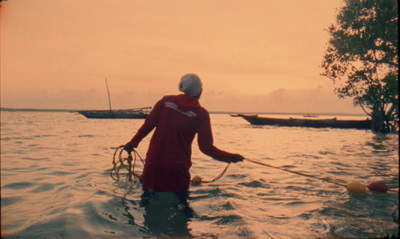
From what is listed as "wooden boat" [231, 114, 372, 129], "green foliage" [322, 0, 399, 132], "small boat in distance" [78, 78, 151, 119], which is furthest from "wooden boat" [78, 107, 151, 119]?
"green foliage" [322, 0, 399, 132]

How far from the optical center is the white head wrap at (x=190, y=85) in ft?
14.8

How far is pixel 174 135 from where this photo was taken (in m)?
4.39

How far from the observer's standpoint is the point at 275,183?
842 centimetres

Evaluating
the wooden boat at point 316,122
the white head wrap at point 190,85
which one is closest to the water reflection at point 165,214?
the white head wrap at point 190,85

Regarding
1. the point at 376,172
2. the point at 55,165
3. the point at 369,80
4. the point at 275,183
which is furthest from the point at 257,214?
the point at 369,80

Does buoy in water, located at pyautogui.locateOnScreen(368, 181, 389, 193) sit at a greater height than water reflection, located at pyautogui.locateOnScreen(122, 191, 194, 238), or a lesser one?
greater

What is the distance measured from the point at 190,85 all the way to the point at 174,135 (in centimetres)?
75

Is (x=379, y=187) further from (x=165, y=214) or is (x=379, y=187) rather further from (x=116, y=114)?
(x=116, y=114)

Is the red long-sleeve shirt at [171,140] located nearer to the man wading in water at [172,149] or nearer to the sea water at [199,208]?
the man wading in water at [172,149]

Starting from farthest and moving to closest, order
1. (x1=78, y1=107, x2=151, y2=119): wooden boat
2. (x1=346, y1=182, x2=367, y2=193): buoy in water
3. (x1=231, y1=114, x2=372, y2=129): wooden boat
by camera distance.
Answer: (x1=78, y1=107, x2=151, y2=119): wooden boat, (x1=231, y1=114, x2=372, y2=129): wooden boat, (x1=346, y1=182, x2=367, y2=193): buoy in water

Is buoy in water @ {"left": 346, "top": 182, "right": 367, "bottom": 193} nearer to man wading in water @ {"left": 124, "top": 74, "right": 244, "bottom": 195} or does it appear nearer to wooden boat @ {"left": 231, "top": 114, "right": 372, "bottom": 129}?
man wading in water @ {"left": 124, "top": 74, "right": 244, "bottom": 195}

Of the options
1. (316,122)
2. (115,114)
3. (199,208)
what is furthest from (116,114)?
(199,208)

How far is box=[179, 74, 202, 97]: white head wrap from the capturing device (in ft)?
14.8

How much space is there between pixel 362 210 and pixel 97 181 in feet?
19.8
